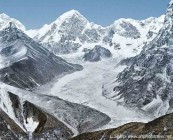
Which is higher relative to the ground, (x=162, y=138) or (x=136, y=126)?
(x=136, y=126)

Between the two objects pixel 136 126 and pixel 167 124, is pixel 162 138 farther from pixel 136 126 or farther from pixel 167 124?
pixel 136 126

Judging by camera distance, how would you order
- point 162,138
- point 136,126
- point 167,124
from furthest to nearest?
point 136,126 → point 167,124 → point 162,138

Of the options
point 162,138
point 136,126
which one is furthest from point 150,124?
point 162,138

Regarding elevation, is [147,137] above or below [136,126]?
below

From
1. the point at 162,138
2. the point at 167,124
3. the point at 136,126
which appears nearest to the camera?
the point at 162,138

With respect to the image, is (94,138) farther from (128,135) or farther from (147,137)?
(147,137)

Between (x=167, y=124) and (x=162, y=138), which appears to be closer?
(x=162, y=138)

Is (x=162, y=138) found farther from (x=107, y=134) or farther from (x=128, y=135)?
(x=107, y=134)

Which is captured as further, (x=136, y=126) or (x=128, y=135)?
(x=136, y=126)
